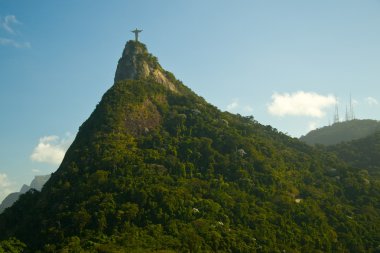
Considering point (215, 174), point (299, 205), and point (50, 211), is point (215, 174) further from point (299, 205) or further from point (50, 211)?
point (50, 211)

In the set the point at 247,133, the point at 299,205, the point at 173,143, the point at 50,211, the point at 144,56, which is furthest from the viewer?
the point at 144,56

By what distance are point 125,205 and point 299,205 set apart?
132 feet

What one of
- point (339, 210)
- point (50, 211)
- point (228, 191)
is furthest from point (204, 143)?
point (50, 211)

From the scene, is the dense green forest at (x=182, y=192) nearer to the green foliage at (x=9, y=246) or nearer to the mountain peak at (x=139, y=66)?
the green foliage at (x=9, y=246)

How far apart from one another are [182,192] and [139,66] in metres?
65.1

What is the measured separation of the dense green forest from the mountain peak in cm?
560

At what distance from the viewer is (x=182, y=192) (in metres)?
90.7

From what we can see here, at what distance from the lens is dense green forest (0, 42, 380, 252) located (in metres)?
78.8

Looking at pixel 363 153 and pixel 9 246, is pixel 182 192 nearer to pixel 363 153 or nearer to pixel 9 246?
pixel 9 246

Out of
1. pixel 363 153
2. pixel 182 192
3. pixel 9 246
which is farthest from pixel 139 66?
pixel 9 246

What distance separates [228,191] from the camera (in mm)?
98750

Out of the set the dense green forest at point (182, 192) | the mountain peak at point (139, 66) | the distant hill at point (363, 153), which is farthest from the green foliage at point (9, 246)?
the distant hill at point (363, 153)

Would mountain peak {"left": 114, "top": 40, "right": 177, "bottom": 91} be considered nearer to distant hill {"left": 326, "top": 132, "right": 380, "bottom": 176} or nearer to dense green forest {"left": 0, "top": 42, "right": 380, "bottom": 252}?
dense green forest {"left": 0, "top": 42, "right": 380, "bottom": 252}

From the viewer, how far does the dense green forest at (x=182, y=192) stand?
3103 inches
